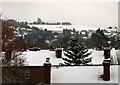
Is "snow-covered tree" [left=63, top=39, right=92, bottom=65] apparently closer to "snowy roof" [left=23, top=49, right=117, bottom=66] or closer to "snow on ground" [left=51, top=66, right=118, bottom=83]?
"snowy roof" [left=23, top=49, right=117, bottom=66]

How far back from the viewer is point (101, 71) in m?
21.7

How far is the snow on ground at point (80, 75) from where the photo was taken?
2028 cm

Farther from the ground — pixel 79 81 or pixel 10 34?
pixel 10 34

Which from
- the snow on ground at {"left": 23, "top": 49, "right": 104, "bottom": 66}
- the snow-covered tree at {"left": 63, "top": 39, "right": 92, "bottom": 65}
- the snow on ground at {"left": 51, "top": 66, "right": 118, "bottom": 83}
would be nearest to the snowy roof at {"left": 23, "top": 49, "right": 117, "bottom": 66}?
the snow on ground at {"left": 23, "top": 49, "right": 104, "bottom": 66}

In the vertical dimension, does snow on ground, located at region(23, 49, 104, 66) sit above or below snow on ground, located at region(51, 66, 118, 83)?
above

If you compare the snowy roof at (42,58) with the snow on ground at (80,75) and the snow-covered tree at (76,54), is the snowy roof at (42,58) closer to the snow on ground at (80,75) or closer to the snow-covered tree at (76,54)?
the snow on ground at (80,75)

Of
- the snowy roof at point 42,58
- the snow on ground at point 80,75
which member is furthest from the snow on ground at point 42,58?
the snow on ground at point 80,75

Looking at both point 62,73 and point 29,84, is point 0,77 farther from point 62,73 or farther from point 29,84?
point 62,73

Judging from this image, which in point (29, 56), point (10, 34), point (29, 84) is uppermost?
point (10, 34)

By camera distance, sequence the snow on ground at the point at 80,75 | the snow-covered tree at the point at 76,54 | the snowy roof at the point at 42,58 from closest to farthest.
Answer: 1. the snow on ground at the point at 80,75
2. the snowy roof at the point at 42,58
3. the snow-covered tree at the point at 76,54

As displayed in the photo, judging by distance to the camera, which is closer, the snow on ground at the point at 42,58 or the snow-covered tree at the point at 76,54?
the snow on ground at the point at 42,58

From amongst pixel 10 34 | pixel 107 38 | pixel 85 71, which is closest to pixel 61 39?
pixel 107 38

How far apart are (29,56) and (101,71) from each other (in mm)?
8811

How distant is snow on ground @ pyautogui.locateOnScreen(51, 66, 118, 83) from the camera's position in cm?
2028
